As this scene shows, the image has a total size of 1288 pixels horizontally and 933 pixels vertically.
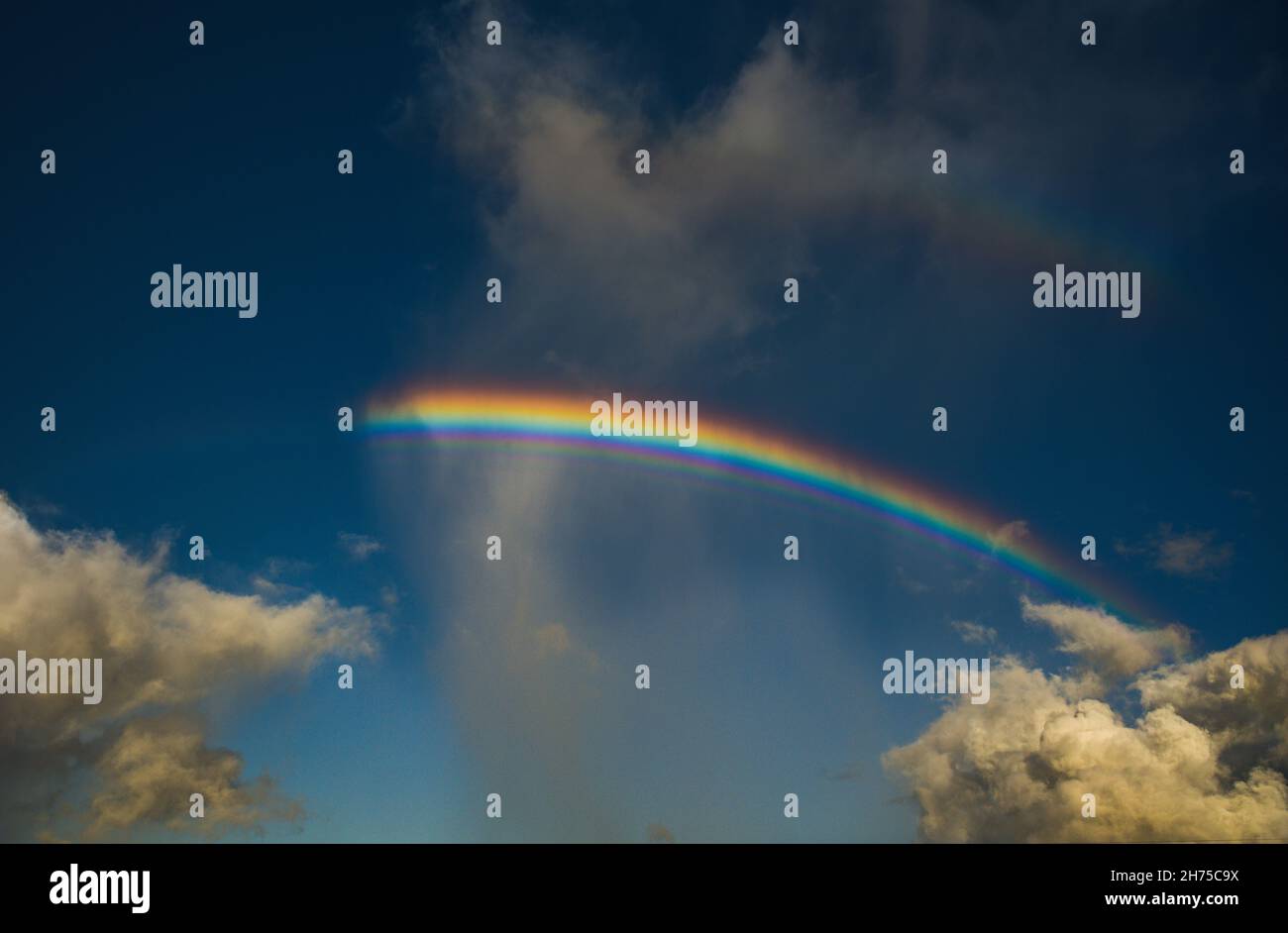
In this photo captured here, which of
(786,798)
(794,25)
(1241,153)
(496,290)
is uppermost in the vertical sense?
(794,25)

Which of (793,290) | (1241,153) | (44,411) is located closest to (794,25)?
(793,290)

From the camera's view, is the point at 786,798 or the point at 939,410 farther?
the point at 939,410

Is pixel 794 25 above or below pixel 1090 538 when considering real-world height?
above

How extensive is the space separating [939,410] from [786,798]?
2047cm

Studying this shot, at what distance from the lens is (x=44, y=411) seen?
123 feet

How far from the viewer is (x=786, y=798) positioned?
34.1 m

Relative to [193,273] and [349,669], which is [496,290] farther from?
[349,669]

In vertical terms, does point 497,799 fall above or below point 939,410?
below

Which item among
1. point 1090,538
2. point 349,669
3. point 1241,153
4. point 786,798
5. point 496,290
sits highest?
point 1241,153

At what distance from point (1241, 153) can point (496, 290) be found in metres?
37.2

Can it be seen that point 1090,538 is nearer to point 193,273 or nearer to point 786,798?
point 786,798
